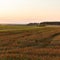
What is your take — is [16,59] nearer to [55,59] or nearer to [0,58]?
[0,58]

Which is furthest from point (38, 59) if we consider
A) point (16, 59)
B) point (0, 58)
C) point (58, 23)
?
point (58, 23)

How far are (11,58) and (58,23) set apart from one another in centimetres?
9182

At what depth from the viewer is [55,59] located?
14492 millimetres

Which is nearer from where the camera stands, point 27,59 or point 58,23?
point 27,59

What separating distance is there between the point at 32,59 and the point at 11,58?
1165mm

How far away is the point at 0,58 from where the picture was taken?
14.3 m

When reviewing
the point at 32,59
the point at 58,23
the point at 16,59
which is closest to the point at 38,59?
the point at 32,59

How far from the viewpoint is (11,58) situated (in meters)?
14.2

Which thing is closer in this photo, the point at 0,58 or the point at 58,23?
the point at 0,58

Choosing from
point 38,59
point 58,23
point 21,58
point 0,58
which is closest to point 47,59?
point 38,59

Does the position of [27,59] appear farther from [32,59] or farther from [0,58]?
[0,58]

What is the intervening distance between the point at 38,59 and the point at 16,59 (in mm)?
1243

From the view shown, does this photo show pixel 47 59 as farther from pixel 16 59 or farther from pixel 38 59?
pixel 16 59

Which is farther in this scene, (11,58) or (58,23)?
(58,23)
